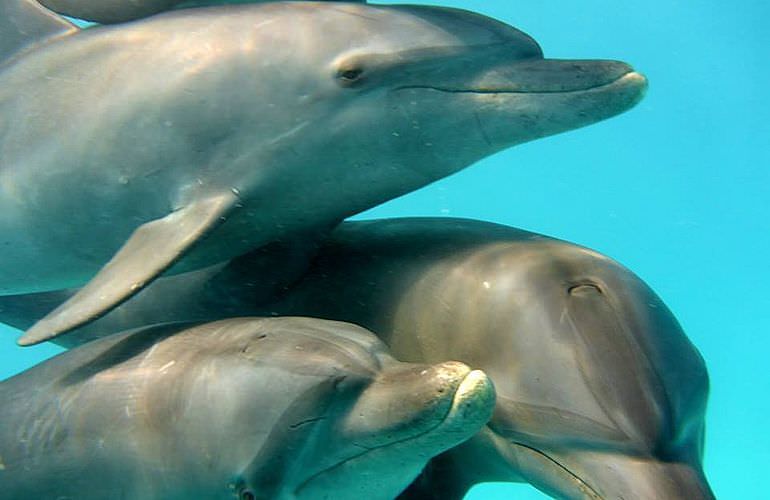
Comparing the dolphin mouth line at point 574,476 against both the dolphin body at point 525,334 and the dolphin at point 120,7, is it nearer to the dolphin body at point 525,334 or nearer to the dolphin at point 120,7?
the dolphin body at point 525,334

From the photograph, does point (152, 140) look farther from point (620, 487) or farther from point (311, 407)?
point (620, 487)

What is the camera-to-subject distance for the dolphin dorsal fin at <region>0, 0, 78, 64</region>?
6.04m

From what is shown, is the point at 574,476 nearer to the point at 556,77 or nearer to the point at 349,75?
the point at 556,77

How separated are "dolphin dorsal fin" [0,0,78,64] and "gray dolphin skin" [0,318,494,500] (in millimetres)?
2591

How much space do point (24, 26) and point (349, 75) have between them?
8.95ft

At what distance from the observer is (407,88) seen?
14.8ft

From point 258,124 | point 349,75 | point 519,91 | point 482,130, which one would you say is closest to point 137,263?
point 258,124

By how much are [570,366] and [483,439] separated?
2.19ft

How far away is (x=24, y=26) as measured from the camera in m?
6.08

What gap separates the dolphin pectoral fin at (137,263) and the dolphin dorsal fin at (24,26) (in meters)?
→ 2.07

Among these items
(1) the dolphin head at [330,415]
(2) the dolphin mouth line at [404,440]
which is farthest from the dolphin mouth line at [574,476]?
(2) the dolphin mouth line at [404,440]

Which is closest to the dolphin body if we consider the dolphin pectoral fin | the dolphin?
the dolphin pectoral fin

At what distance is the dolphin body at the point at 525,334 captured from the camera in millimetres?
3402

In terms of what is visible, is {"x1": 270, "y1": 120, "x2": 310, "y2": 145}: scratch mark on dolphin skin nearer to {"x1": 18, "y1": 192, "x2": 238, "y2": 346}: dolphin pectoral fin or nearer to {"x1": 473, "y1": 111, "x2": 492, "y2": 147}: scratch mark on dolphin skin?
{"x1": 18, "y1": 192, "x2": 238, "y2": 346}: dolphin pectoral fin
